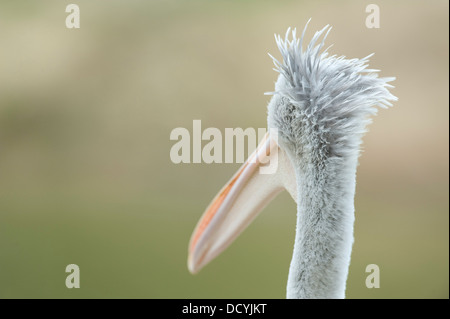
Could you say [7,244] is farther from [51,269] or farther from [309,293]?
[309,293]

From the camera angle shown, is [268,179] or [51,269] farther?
[51,269]

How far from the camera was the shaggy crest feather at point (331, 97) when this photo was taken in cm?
143

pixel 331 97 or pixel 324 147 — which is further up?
pixel 331 97

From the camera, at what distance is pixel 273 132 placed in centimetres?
162

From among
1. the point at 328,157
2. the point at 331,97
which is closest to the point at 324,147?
the point at 328,157

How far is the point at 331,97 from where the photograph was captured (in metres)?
1.44

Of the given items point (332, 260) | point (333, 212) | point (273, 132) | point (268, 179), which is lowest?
point (332, 260)

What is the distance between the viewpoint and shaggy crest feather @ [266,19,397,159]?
1.43 metres

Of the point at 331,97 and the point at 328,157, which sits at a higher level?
the point at 331,97

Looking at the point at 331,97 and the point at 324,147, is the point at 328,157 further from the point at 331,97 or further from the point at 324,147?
the point at 331,97

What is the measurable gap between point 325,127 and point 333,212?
0.22 metres
